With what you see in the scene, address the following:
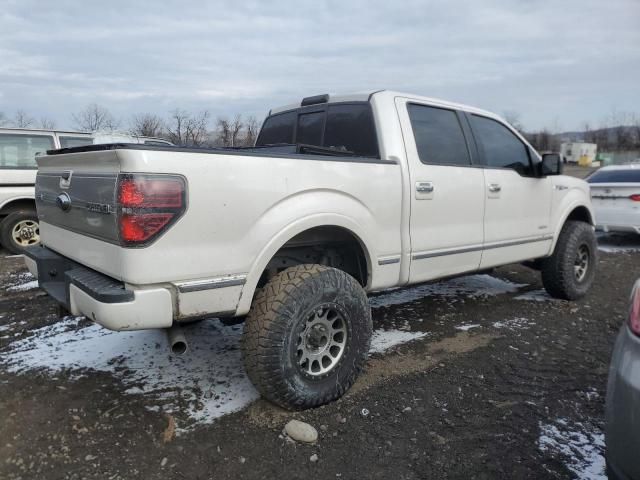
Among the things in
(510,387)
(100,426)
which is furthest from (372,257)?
(100,426)

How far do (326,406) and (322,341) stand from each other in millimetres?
394

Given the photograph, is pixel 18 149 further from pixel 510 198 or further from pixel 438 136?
pixel 510 198

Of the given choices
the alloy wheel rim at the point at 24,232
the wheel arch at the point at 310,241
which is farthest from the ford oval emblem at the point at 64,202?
the alloy wheel rim at the point at 24,232

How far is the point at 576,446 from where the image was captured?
2629 millimetres

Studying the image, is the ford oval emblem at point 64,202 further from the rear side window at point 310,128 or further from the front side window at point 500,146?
the front side window at point 500,146

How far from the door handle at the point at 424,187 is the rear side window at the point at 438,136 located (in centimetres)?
18

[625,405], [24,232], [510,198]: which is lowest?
[24,232]

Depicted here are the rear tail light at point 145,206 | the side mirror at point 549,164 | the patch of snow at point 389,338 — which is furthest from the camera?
the side mirror at point 549,164

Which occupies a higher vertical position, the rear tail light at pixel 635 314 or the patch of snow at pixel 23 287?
the rear tail light at pixel 635 314

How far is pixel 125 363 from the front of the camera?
3574mm

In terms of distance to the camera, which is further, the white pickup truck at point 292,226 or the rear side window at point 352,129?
the rear side window at point 352,129

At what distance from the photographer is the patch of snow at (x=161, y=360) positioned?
10.2 feet

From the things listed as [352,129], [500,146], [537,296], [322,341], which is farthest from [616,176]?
[322,341]

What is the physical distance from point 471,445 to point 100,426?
2.05 m
